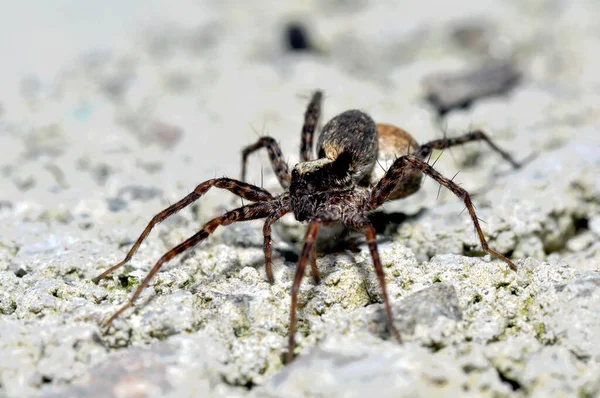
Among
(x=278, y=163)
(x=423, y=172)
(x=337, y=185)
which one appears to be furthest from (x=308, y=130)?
(x=423, y=172)

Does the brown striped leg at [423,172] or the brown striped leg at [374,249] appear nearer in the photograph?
the brown striped leg at [374,249]

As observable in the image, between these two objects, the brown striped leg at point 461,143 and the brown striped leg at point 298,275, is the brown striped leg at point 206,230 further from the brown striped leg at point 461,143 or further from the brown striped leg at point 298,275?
the brown striped leg at point 461,143

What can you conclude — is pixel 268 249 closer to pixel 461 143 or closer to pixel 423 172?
pixel 423 172

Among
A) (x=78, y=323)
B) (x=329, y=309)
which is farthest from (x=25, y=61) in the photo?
(x=329, y=309)

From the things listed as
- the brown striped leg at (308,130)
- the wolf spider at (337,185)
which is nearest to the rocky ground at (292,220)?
the wolf spider at (337,185)

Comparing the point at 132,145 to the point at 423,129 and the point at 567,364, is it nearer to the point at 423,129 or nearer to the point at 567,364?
the point at 423,129

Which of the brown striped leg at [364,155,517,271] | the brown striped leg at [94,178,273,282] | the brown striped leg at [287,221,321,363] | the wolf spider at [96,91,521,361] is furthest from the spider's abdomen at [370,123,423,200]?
the brown striped leg at [287,221,321,363]

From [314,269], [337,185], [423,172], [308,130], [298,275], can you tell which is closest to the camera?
[298,275]
